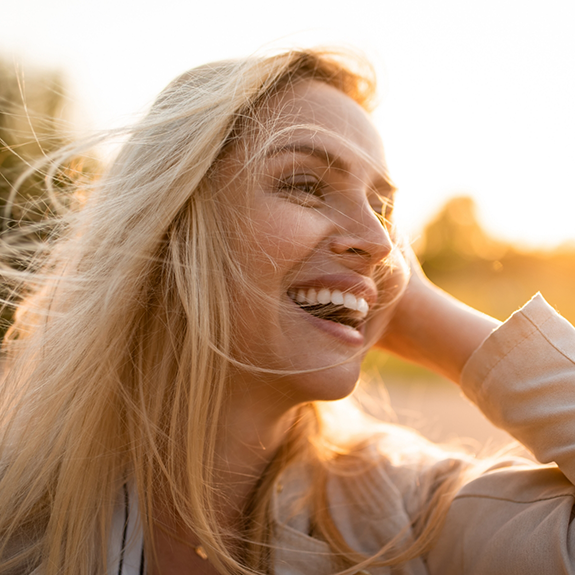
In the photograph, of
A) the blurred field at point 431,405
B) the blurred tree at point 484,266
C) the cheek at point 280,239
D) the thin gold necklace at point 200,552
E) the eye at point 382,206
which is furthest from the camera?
the blurred tree at point 484,266

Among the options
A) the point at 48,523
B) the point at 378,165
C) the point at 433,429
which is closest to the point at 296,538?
the point at 48,523

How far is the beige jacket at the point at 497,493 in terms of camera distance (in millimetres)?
1254

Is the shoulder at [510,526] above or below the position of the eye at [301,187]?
below

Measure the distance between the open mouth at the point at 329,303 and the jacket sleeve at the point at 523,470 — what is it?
1.37 feet

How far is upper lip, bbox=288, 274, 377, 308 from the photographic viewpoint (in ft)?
4.46

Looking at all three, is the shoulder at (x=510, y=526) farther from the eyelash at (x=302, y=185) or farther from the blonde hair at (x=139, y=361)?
the eyelash at (x=302, y=185)

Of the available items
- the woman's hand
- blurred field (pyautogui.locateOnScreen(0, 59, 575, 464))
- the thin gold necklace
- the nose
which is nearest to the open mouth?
the nose

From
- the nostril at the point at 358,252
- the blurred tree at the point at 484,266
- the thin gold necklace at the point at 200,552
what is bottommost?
the blurred tree at the point at 484,266

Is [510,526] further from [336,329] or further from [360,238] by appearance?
[360,238]

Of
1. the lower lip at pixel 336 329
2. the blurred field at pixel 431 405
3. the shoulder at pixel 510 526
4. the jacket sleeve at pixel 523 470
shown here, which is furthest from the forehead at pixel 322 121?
the blurred field at pixel 431 405

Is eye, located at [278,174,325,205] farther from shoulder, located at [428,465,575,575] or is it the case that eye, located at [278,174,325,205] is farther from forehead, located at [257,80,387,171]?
shoulder, located at [428,465,575,575]

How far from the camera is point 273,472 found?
1661mm

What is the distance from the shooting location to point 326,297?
1.38m

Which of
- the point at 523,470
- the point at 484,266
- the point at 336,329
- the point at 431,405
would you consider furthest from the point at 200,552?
the point at 484,266
